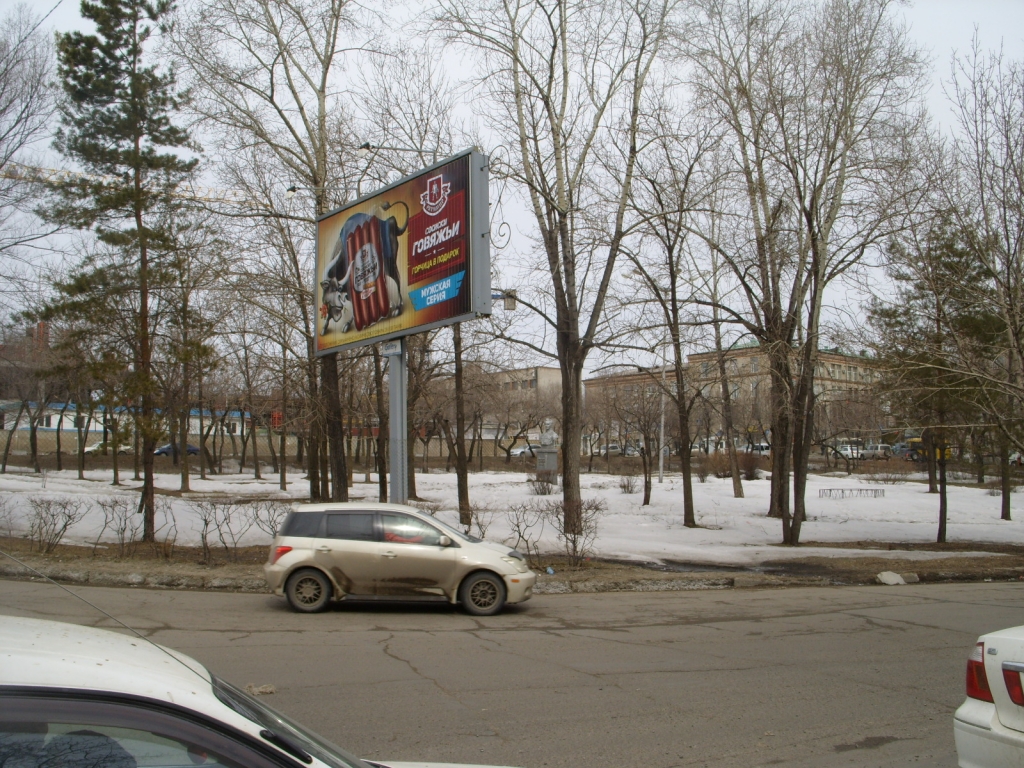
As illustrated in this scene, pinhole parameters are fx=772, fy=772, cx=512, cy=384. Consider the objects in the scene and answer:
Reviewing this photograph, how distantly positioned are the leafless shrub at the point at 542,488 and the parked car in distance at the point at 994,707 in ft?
103

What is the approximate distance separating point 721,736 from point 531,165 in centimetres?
1669

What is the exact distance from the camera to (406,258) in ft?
52.9

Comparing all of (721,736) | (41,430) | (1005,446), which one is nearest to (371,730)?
(721,736)

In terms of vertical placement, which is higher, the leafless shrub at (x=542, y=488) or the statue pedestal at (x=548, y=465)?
the statue pedestal at (x=548, y=465)

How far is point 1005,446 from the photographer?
24.1m

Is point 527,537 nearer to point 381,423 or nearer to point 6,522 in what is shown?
point 381,423

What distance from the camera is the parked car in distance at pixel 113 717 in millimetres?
1773

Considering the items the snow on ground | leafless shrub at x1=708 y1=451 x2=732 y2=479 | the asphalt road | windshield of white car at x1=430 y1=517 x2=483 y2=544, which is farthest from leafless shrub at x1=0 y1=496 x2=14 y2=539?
leafless shrub at x1=708 y1=451 x2=732 y2=479

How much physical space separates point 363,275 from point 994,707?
1476 cm

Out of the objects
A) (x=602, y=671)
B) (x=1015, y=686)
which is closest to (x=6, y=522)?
(x=602, y=671)

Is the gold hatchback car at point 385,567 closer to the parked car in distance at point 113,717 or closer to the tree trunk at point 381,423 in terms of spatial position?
the parked car in distance at point 113,717

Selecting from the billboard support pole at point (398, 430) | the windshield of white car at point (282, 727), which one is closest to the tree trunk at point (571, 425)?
the billboard support pole at point (398, 430)

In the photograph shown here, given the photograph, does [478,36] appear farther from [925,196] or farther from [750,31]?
[925,196]

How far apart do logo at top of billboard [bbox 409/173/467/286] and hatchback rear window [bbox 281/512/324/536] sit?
18.9 feet
